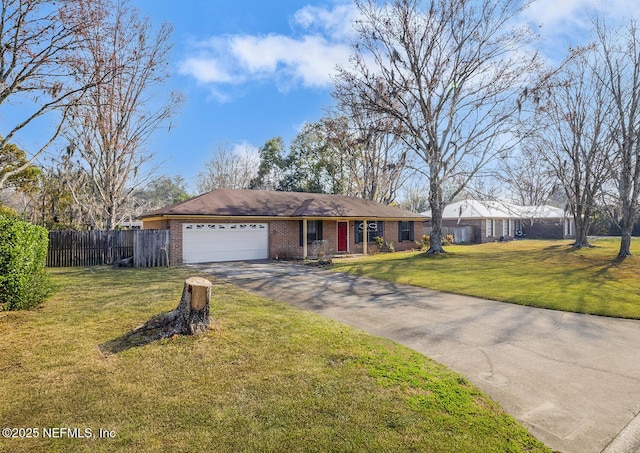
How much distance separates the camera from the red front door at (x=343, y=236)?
2145 centimetres

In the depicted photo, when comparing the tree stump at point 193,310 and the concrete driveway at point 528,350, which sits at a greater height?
the tree stump at point 193,310

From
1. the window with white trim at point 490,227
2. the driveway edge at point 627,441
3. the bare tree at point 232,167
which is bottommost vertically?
the driveway edge at point 627,441

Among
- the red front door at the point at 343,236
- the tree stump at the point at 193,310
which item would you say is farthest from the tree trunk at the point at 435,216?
the tree stump at the point at 193,310

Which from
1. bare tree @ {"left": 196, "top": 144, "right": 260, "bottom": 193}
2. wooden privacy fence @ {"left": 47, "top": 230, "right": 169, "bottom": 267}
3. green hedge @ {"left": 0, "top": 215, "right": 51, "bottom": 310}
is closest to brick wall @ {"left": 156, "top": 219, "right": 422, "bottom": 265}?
wooden privacy fence @ {"left": 47, "top": 230, "right": 169, "bottom": 267}

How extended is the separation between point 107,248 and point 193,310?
491 inches

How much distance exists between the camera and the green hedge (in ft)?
18.9

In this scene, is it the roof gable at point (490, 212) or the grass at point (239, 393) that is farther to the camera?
the roof gable at point (490, 212)

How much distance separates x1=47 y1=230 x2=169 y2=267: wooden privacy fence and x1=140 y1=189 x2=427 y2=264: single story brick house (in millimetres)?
771

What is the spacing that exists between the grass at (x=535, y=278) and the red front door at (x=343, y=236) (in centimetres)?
435

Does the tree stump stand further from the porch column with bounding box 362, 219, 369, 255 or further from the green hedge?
the porch column with bounding box 362, 219, 369, 255

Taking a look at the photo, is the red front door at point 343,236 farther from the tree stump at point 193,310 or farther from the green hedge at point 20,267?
the tree stump at point 193,310

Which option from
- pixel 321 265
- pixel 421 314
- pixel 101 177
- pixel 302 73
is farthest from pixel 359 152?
pixel 421 314

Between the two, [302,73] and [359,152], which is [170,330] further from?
[359,152]

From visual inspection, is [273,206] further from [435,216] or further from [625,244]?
[625,244]
